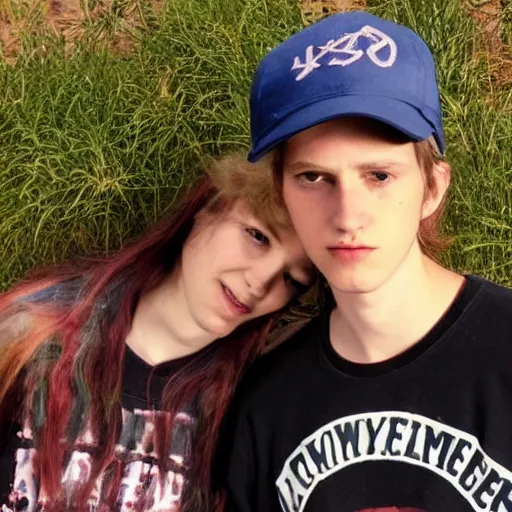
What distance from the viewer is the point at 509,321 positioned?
1611 mm

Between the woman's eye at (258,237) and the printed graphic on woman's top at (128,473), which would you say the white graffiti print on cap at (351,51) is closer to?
the woman's eye at (258,237)

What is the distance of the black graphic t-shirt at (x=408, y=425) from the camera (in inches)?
61.4

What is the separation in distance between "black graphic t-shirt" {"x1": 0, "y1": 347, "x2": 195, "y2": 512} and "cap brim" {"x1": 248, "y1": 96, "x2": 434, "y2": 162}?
765 mm

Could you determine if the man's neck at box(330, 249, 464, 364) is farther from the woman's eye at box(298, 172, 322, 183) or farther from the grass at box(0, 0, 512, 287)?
the grass at box(0, 0, 512, 287)

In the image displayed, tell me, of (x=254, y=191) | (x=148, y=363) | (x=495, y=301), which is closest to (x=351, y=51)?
(x=254, y=191)

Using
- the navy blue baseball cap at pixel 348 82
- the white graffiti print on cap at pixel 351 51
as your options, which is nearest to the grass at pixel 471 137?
the navy blue baseball cap at pixel 348 82

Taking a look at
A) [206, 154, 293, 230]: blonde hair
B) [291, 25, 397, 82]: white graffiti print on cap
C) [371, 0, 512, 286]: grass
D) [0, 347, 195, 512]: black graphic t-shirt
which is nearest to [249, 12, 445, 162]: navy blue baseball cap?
[291, 25, 397, 82]: white graffiti print on cap

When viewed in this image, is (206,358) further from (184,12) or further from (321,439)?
(184,12)

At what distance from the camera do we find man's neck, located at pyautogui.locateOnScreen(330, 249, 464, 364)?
5.36 feet

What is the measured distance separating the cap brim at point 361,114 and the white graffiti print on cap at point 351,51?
0.24 feet

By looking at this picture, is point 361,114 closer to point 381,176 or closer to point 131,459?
point 381,176

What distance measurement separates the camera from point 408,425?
5.32ft

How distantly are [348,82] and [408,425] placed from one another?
69 cm

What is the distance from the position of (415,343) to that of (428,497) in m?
0.30
